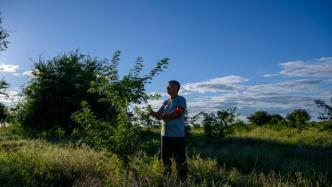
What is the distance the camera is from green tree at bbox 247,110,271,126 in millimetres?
50894

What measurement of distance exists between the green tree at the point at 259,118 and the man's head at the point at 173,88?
141ft

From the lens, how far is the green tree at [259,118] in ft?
167

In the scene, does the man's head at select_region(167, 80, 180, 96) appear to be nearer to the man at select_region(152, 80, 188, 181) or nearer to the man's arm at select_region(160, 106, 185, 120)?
the man at select_region(152, 80, 188, 181)

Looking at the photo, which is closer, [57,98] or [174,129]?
[174,129]

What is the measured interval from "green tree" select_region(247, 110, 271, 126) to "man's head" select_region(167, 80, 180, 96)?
43111mm

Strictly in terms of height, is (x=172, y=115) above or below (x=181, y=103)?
below

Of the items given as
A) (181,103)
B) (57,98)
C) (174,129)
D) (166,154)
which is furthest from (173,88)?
(57,98)

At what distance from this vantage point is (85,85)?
74.8ft

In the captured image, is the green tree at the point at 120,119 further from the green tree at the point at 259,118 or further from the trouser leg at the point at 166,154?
the green tree at the point at 259,118

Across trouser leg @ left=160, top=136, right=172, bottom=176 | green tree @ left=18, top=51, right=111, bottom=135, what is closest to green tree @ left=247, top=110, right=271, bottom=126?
green tree @ left=18, top=51, right=111, bottom=135

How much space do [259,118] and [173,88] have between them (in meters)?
43.8

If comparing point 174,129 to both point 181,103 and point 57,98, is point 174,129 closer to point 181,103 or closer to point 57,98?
point 181,103

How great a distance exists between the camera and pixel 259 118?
5112 cm

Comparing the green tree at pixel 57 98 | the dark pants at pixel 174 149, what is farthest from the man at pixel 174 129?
the green tree at pixel 57 98
